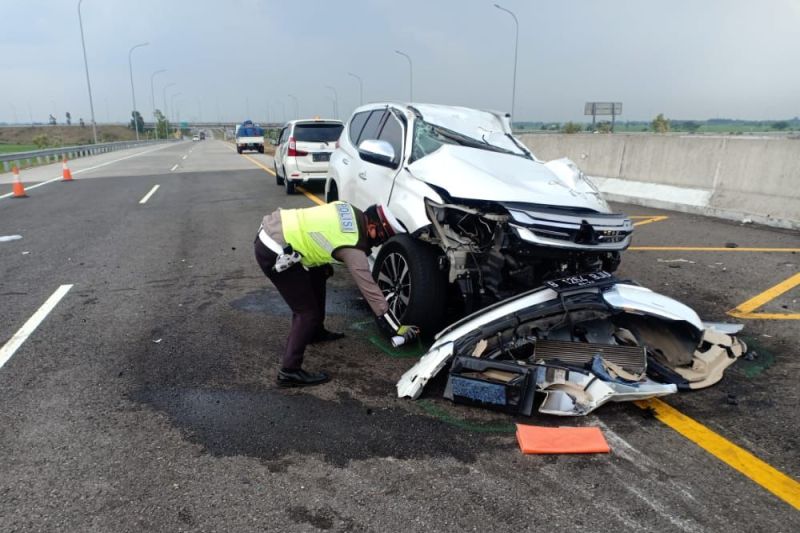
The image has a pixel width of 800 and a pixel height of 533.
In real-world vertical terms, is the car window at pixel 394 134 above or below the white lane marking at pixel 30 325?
above

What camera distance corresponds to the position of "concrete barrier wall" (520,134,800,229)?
893 centimetres

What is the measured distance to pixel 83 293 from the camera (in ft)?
19.2

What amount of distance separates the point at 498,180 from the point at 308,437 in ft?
7.60

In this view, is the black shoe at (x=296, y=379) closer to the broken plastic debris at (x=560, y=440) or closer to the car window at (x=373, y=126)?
the broken plastic debris at (x=560, y=440)

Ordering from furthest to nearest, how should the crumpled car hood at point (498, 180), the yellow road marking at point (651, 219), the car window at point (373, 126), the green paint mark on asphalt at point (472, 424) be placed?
the yellow road marking at point (651, 219) < the car window at point (373, 126) < the crumpled car hood at point (498, 180) < the green paint mark on asphalt at point (472, 424)

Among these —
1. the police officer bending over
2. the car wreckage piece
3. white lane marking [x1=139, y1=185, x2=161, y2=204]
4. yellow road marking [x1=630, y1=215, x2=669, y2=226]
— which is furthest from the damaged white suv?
white lane marking [x1=139, y1=185, x2=161, y2=204]

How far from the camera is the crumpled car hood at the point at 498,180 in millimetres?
4039

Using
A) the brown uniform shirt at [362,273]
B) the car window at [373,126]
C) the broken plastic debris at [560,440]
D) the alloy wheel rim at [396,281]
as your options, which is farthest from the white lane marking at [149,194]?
the broken plastic debris at [560,440]

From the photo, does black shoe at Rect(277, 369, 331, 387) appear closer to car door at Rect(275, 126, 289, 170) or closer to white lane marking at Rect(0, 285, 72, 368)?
white lane marking at Rect(0, 285, 72, 368)

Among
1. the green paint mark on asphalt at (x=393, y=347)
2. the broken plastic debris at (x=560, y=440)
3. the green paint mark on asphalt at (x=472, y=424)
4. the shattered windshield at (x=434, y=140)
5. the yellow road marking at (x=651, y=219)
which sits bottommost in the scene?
the green paint mark on asphalt at (x=393, y=347)

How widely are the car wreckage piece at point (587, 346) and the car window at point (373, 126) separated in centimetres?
310

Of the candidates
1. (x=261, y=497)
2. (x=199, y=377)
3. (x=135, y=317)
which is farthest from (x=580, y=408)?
(x=135, y=317)

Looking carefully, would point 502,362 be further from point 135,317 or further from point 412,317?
point 135,317

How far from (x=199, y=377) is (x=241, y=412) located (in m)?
0.65
